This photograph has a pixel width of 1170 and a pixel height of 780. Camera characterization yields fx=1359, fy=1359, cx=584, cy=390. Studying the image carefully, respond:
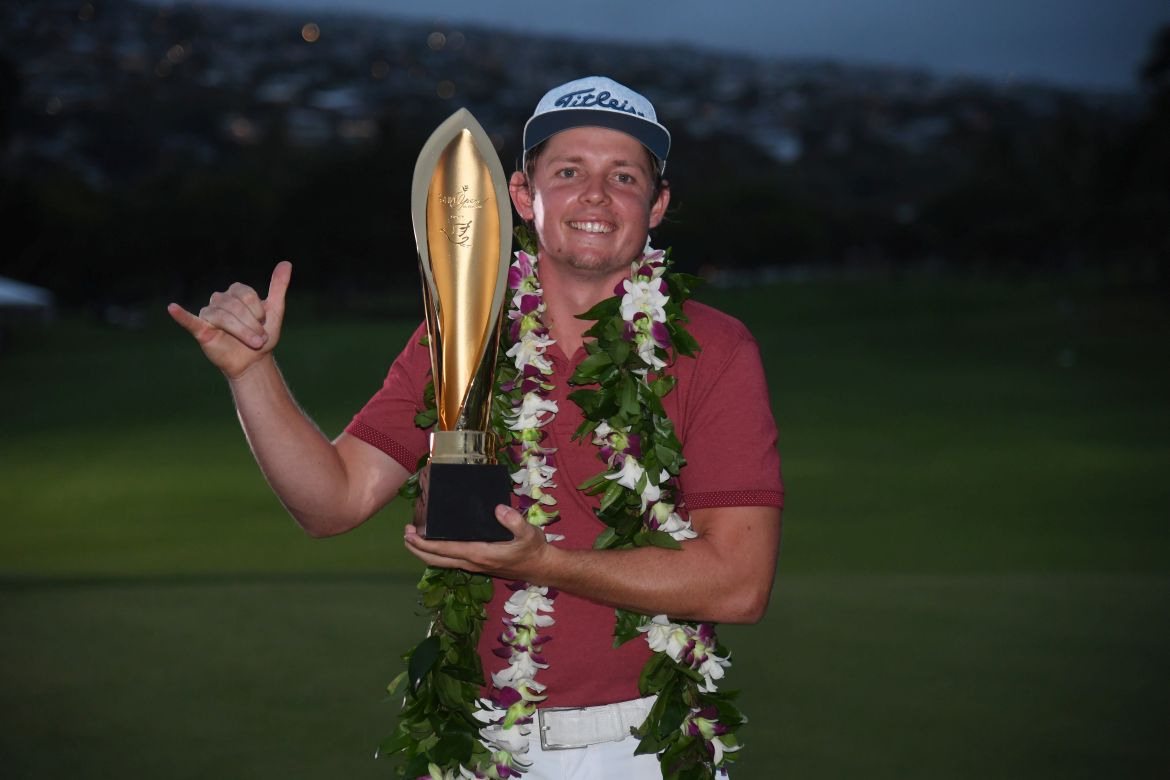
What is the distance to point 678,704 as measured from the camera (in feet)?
8.07

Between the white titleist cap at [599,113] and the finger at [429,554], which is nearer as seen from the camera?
the finger at [429,554]

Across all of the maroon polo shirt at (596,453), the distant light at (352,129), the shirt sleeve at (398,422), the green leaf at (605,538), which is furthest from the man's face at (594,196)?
the distant light at (352,129)

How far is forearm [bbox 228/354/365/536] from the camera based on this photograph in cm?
232

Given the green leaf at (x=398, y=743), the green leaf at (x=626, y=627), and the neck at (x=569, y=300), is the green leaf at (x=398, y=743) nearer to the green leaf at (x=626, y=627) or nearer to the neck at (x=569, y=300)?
the green leaf at (x=626, y=627)

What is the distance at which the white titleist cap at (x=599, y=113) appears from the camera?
2416 mm

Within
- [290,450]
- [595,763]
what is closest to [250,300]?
[290,450]

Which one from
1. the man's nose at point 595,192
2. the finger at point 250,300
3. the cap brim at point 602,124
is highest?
the cap brim at point 602,124

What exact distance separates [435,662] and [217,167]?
78.8 meters

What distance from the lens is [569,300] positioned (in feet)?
Result: 8.68

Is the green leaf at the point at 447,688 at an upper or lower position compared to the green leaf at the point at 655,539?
lower

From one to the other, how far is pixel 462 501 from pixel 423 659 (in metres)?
0.59

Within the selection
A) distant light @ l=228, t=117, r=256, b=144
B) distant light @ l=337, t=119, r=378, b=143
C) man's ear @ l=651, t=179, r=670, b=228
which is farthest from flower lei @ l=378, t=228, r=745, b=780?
distant light @ l=228, t=117, r=256, b=144

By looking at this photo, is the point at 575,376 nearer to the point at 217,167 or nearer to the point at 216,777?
the point at 216,777

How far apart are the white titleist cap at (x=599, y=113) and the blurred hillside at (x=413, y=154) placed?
41781 millimetres
